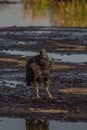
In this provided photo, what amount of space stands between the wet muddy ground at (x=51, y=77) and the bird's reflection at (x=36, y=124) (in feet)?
1.11

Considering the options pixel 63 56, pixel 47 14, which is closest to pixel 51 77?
pixel 63 56

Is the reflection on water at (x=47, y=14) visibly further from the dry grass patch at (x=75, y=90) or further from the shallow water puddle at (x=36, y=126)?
the shallow water puddle at (x=36, y=126)

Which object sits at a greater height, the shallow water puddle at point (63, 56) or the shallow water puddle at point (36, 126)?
the shallow water puddle at point (36, 126)

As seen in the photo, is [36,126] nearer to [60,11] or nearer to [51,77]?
[51,77]

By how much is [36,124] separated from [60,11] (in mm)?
33449

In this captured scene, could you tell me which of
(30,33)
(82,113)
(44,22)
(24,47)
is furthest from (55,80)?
(44,22)

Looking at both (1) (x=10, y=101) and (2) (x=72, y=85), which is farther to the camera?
(2) (x=72, y=85)

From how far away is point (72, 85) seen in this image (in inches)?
656

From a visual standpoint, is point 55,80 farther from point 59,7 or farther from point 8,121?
point 59,7

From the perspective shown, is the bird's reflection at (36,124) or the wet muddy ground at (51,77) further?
the wet muddy ground at (51,77)

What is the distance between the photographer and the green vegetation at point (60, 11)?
3888cm

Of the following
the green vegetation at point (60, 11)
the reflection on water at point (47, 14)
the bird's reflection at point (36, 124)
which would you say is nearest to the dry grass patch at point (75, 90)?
the bird's reflection at point (36, 124)

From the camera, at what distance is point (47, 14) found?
43.6m

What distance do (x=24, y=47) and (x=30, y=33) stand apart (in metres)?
5.82
